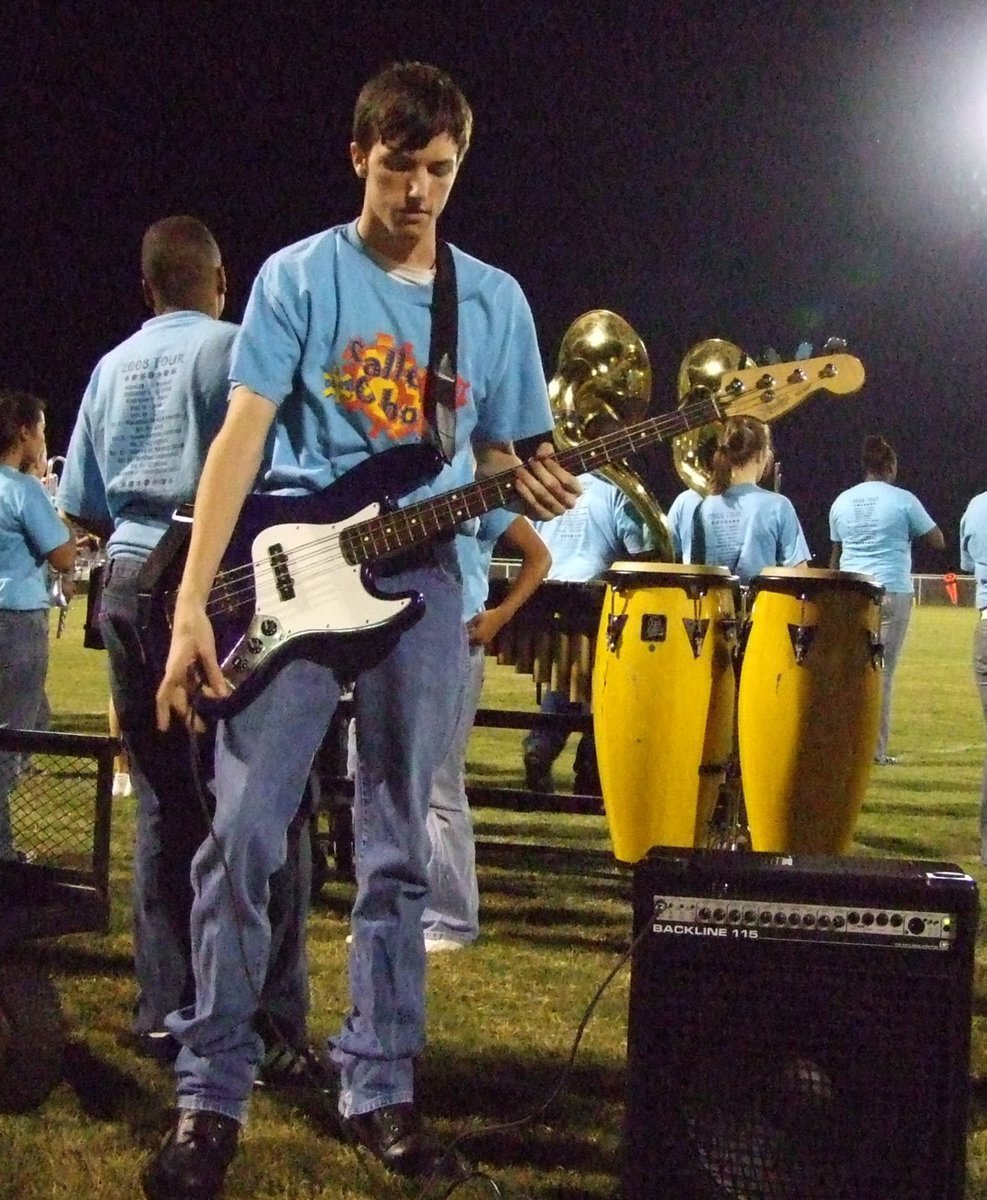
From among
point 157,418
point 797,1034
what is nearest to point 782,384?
point 797,1034

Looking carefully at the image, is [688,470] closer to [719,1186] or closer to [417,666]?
[417,666]

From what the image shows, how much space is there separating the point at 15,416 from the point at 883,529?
5.62 m

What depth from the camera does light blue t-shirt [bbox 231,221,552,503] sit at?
8.96 feet

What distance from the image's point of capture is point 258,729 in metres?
2.64

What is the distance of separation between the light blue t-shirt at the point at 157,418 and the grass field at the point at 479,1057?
52.0 inches

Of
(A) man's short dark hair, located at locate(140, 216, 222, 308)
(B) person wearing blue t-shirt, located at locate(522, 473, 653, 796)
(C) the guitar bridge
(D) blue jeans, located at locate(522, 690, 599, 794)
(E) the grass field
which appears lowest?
(E) the grass field

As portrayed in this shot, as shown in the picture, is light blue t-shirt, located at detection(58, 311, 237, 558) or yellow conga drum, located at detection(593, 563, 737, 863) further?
yellow conga drum, located at detection(593, 563, 737, 863)

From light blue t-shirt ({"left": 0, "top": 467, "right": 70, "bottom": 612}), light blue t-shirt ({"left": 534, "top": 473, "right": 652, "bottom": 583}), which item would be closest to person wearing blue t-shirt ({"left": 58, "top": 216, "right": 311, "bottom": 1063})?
light blue t-shirt ({"left": 0, "top": 467, "right": 70, "bottom": 612})

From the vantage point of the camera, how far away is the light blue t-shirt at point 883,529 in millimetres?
8906

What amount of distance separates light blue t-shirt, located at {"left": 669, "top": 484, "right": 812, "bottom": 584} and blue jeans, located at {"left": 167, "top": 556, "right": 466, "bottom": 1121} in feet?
11.8

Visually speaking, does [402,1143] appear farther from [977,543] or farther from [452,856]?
[977,543]

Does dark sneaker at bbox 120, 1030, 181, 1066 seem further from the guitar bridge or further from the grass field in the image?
the guitar bridge

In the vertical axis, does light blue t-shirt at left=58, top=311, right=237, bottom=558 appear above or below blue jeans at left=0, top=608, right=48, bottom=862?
above

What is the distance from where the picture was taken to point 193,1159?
2.48m
